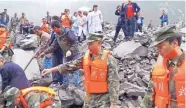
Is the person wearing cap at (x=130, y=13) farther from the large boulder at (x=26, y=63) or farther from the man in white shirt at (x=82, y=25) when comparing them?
the large boulder at (x=26, y=63)

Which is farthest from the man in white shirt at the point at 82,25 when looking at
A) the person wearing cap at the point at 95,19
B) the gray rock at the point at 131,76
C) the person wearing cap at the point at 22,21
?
the gray rock at the point at 131,76

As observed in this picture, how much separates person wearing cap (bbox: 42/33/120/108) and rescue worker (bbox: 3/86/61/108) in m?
0.29

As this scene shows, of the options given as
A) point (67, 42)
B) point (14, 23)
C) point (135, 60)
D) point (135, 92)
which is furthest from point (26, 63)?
point (14, 23)

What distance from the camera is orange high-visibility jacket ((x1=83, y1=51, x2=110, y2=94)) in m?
4.85

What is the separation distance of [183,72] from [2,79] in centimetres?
331

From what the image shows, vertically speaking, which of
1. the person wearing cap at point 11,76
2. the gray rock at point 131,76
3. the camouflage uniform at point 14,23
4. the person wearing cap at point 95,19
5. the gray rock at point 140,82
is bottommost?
the gray rock at point 140,82

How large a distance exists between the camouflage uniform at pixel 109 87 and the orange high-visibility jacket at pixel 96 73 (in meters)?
0.06

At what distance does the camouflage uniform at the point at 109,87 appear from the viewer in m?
4.84

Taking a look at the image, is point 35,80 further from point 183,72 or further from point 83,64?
point 183,72

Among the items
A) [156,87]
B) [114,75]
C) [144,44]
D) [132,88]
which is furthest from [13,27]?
[156,87]

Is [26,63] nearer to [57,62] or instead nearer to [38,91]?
[57,62]

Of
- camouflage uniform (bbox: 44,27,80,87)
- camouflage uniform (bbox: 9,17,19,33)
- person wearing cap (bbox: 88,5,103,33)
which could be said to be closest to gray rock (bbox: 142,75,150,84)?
camouflage uniform (bbox: 44,27,80,87)

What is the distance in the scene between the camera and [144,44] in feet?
36.6

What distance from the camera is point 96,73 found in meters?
4.91
